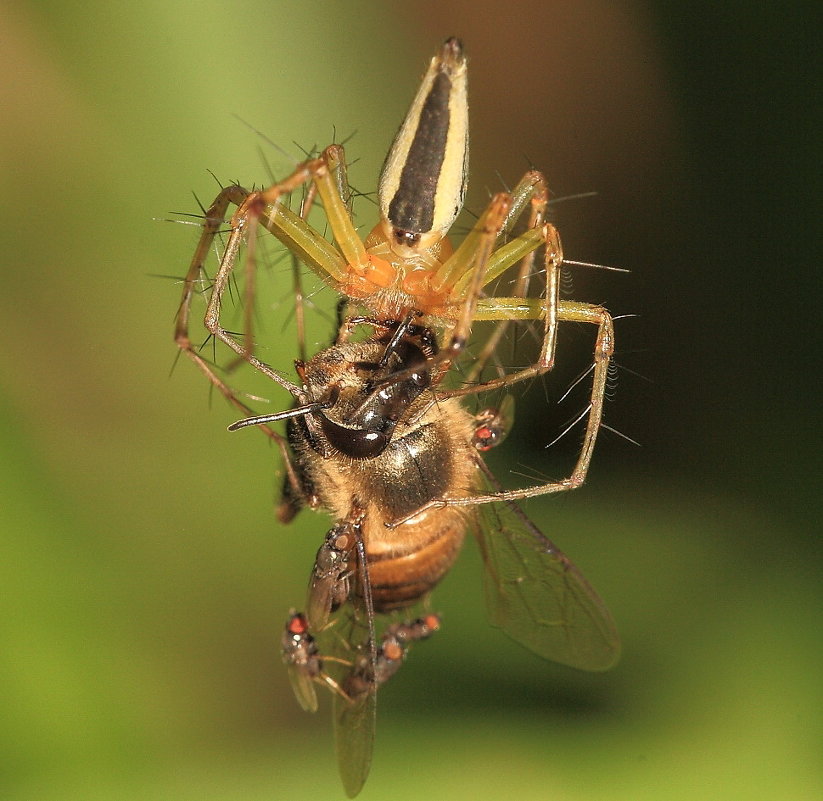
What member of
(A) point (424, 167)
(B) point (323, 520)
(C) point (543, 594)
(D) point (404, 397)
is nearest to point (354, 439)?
(D) point (404, 397)

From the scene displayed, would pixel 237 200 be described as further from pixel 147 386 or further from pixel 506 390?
pixel 147 386

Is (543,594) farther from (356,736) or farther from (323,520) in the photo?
(323,520)

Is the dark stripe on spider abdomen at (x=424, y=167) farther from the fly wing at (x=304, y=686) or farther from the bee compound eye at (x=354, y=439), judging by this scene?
the fly wing at (x=304, y=686)

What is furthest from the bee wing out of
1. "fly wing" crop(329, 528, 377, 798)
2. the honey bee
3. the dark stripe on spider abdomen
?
the dark stripe on spider abdomen

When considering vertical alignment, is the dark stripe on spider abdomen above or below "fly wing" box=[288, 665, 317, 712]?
above

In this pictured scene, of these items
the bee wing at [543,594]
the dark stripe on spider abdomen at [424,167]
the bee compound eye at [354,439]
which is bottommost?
the bee wing at [543,594]

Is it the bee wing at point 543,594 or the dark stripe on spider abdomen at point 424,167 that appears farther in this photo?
the bee wing at point 543,594

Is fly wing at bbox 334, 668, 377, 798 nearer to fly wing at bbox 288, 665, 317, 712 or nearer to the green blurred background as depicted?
fly wing at bbox 288, 665, 317, 712

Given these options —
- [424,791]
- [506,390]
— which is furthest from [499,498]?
[424,791]

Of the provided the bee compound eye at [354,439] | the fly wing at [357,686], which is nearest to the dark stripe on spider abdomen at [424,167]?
the bee compound eye at [354,439]
